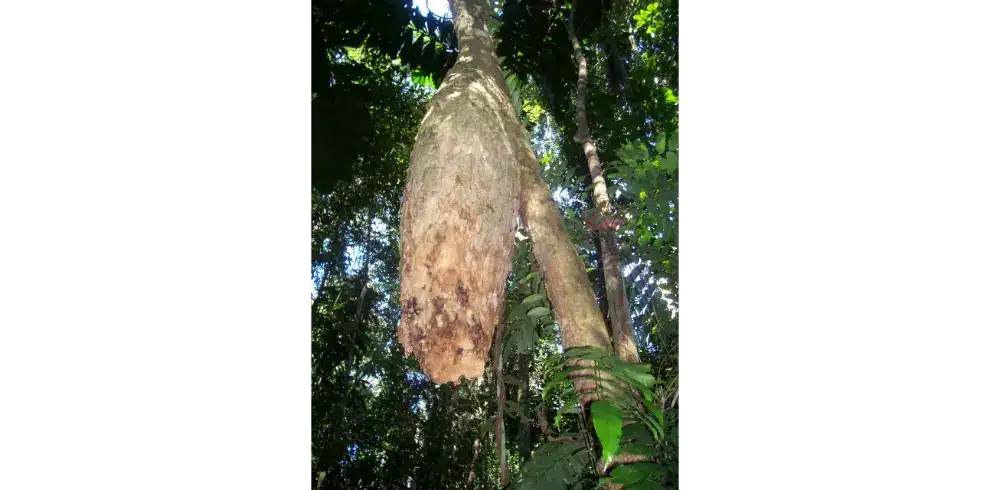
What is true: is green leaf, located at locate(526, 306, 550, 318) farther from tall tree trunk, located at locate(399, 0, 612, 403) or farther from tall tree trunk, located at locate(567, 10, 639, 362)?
tall tree trunk, located at locate(399, 0, 612, 403)

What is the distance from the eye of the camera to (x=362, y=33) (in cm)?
573

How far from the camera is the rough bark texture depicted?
1.85 meters

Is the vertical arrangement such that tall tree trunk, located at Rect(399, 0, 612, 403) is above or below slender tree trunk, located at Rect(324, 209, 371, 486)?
below

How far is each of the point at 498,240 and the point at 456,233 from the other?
0.22 meters

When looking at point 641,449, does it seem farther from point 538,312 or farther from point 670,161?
point 670,161

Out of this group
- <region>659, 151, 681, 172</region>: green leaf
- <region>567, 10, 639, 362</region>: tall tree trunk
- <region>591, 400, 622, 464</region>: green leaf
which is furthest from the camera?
<region>659, 151, 681, 172</region>: green leaf

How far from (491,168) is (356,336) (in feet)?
21.4

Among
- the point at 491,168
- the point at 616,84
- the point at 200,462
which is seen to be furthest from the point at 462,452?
the point at 200,462

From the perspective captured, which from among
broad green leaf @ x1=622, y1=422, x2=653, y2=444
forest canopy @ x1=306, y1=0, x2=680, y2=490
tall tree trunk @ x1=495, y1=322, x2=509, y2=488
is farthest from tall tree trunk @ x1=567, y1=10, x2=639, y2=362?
broad green leaf @ x1=622, y1=422, x2=653, y2=444

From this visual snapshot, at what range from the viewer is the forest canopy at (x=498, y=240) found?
1955 millimetres

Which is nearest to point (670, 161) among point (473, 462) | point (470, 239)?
point (470, 239)

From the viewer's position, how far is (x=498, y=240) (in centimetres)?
208
